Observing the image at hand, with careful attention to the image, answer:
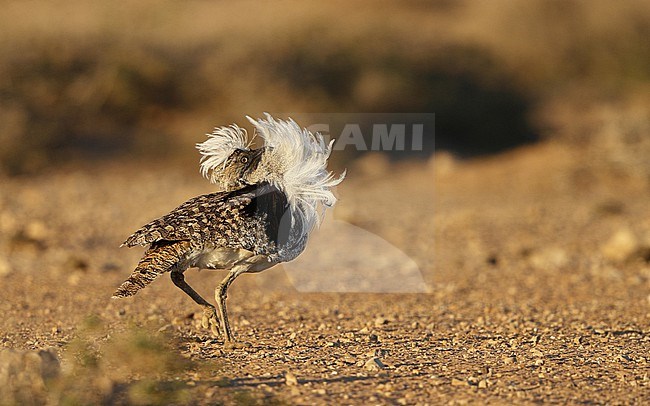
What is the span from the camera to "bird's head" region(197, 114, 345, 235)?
6.03m

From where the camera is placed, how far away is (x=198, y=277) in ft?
32.8

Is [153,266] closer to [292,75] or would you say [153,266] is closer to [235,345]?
[235,345]

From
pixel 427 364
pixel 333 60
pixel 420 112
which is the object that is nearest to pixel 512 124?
pixel 420 112

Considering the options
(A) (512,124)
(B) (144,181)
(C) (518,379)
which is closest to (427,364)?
(C) (518,379)

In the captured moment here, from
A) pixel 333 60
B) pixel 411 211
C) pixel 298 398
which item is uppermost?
pixel 333 60

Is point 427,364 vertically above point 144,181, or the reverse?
point 144,181

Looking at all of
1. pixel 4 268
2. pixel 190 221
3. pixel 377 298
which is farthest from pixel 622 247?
pixel 4 268

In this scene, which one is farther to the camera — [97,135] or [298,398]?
[97,135]

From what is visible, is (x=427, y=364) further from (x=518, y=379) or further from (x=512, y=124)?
(x=512, y=124)

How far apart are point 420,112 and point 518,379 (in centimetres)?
1417

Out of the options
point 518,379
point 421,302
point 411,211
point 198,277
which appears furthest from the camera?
point 411,211

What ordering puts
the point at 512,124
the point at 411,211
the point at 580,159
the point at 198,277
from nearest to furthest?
the point at 198,277, the point at 411,211, the point at 580,159, the point at 512,124

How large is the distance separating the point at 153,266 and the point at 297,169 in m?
1.15

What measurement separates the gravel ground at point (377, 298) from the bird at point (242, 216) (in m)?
0.43
